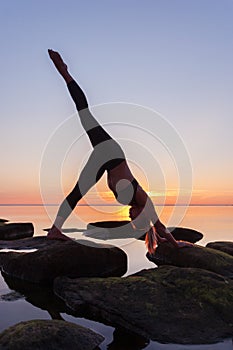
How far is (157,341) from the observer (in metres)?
7.46

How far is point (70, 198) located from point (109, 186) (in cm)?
135

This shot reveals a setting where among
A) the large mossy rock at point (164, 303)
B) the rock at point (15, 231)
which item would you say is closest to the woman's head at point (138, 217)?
the large mossy rock at point (164, 303)

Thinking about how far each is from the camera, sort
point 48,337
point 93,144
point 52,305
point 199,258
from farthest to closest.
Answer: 1. point 199,258
2. point 93,144
3. point 52,305
4. point 48,337

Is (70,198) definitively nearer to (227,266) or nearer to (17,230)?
(227,266)

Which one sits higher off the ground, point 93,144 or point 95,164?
point 93,144

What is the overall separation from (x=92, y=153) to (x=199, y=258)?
22.2ft

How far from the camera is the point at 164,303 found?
344 inches

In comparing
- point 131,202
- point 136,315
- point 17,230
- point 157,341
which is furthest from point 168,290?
point 17,230

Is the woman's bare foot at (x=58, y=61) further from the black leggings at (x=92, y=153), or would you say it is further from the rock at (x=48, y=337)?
the rock at (x=48, y=337)

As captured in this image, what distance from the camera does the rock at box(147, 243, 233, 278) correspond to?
14.0 metres

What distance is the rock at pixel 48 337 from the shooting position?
21.5ft

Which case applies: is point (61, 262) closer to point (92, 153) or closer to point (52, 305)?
point (52, 305)

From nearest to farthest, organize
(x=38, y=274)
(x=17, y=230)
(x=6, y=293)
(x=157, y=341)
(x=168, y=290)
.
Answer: (x=157, y=341) < (x=168, y=290) < (x=6, y=293) < (x=38, y=274) < (x=17, y=230)

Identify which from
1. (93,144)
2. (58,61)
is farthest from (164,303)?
(58,61)
